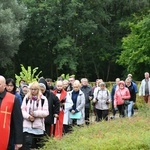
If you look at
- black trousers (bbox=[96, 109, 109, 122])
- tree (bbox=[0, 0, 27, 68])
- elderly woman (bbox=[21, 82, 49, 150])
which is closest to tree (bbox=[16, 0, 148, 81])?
tree (bbox=[0, 0, 27, 68])

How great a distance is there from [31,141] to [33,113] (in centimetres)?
57

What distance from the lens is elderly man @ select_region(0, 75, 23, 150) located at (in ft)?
22.6

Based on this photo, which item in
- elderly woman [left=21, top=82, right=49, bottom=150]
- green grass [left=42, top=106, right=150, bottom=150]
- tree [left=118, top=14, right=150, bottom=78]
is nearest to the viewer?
green grass [left=42, top=106, right=150, bottom=150]

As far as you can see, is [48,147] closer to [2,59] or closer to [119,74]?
[2,59]

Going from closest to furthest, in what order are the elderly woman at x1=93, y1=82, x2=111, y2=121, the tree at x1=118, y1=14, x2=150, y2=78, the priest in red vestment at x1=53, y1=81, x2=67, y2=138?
the priest in red vestment at x1=53, y1=81, x2=67, y2=138, the elderly woman at x1=93, y1=82, x2=111, y2=121, the tree at x1=118, y1=14, x2=150, y2=78

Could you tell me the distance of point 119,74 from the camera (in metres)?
50.6

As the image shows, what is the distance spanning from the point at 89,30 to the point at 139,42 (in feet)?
24.4

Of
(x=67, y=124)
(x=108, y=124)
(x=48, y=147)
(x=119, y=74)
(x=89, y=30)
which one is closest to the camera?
(x=48, y=147)

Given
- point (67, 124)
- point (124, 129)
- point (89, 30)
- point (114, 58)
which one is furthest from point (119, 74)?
point (124, 129)

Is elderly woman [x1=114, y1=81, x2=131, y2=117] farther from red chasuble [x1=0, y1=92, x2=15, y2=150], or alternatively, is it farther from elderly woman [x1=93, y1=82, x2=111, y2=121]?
red chasuble [x1=0, y1=92, x2=15, y2=150]

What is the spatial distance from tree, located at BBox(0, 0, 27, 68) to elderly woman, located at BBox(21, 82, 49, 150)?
30153 mm

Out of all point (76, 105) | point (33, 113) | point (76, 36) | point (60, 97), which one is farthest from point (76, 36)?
point (33, 113)

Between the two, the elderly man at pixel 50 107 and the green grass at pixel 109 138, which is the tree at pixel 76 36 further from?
the green grass at pixel 109 138

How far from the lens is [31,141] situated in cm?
903
